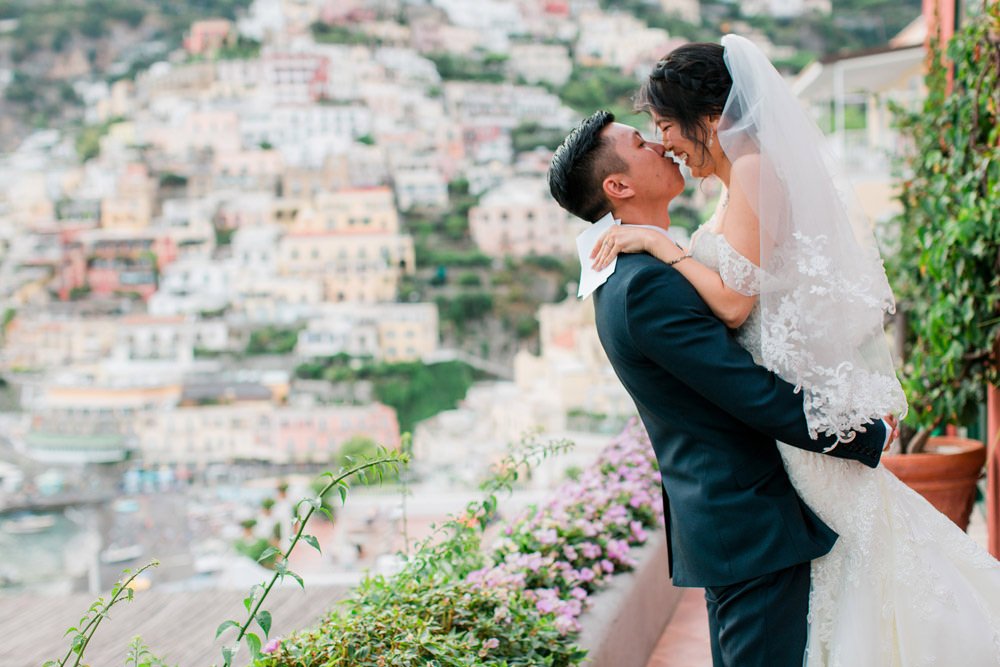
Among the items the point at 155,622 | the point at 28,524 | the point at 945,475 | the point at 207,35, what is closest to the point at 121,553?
the point at 28,524

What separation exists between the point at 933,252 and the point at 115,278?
1407 inches

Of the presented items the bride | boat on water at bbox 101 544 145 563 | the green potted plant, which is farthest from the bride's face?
boat on water at bbox 101 544 145 563

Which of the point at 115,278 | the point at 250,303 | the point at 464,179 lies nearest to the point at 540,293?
the point at 464,179

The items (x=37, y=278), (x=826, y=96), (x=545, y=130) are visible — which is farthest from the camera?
(x=545, y=130)

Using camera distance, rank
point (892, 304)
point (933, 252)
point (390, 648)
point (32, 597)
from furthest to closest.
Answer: point (32, 597) < point (933, 252) < point (390, 648) < point (892, 304)

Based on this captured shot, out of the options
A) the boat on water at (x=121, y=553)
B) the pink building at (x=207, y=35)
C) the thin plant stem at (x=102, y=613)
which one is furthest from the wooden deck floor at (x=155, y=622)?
the pink building at (x=207, y=35)

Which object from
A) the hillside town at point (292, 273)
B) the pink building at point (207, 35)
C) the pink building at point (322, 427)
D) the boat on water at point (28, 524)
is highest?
the pink building at point (207, 35)

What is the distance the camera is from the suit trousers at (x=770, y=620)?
1034 mm

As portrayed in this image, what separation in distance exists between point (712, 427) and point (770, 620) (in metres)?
0.21

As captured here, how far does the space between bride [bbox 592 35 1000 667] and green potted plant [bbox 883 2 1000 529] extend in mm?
1163

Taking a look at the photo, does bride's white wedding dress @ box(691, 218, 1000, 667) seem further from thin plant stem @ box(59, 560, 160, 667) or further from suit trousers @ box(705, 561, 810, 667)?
thin plant stem @ box(59, 560, 160, 667)

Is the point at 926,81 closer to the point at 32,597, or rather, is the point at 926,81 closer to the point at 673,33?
the point at 32,597

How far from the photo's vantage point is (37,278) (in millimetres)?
34719

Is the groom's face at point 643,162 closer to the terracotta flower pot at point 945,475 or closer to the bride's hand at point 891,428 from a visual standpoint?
the bride's hand at point 891,428
